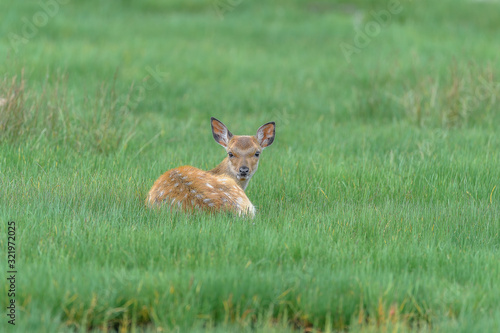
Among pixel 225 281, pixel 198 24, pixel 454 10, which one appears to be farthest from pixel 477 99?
pixel 454 10

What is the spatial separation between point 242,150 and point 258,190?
1.84ft

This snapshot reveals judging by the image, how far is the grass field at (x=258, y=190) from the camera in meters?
4.92

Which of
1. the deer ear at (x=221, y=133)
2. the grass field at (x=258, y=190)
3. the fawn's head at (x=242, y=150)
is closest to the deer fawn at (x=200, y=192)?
the fawn's head at (x=242, y=150)

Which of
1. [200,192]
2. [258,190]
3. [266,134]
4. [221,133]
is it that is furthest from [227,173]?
[200,192]

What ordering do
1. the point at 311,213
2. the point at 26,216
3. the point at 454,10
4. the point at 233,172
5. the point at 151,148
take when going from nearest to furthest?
the point at 26,216, the point at 311,213, the point at 233,172, the point at 151,148, the point at 454,10

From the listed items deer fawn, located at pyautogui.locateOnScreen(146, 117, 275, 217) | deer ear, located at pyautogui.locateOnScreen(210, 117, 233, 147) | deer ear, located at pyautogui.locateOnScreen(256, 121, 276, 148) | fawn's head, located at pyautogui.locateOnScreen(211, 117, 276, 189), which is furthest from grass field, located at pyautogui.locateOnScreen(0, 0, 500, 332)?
deer ear, located at pyautogui.locateOnScreen(210, 117, 233, 147)

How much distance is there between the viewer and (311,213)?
7270 millimetres

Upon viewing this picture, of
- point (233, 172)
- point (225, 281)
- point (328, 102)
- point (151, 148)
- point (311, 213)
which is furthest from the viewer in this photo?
point (328, 102)

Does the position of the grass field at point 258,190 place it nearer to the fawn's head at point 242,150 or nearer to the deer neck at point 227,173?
the deer neck at point 227,173

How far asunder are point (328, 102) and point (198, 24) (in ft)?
27.9

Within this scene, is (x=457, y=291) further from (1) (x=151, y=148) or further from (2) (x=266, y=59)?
(2) (x=266, y=59)

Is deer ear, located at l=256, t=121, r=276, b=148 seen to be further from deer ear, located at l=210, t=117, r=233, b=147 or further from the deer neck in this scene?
the deer neck

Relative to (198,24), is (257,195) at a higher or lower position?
lower

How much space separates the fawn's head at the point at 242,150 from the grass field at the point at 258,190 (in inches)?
13.9
